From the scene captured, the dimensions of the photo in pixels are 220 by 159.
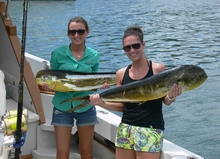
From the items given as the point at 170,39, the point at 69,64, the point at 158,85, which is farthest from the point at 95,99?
the point at 170,39

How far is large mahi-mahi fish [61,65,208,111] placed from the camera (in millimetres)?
2391

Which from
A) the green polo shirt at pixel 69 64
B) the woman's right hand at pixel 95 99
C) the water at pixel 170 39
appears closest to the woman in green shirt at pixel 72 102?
the green polo shirt at pixel 69 64

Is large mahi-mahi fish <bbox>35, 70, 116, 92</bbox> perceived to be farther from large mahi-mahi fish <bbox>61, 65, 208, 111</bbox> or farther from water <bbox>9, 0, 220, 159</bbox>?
water <bbox>9, 0, 220, 159</bbox>

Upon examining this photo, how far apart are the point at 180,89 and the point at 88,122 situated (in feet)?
3.35

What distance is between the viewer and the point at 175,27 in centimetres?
2419

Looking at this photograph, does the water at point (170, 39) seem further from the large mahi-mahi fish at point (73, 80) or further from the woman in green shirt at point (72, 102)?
the large mahi-mahi fish at point (73, 80)

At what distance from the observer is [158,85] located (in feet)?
8.08

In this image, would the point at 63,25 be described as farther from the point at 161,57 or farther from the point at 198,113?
the point at 198,113

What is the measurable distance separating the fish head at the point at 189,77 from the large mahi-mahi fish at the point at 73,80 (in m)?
0.81

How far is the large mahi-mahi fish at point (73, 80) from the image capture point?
302 cm

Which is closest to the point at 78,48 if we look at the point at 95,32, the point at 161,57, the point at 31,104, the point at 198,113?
the point at 31,104

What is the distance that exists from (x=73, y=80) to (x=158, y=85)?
0.82 meters

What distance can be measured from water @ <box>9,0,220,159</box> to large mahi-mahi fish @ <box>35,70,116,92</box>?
464cm

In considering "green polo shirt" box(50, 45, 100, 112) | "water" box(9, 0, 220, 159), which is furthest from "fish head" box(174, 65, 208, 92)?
"water" box(9, 0, 220, 159)
